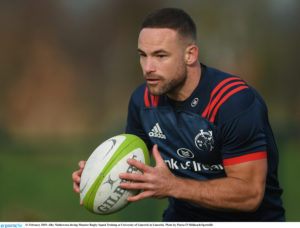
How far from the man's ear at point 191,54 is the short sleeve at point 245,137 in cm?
51

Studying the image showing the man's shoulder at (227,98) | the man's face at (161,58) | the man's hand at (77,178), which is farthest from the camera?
the man's hand at (77,178)

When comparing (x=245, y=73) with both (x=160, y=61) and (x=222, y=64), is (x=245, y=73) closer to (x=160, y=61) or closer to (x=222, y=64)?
(x=222, y=64)

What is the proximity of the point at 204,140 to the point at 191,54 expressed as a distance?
2.00 ft

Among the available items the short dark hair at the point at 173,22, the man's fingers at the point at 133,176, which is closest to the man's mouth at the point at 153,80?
the short dark hair at the point at 173,22

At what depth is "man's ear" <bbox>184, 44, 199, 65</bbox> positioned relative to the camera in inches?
106

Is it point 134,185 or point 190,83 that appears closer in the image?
point 134,185

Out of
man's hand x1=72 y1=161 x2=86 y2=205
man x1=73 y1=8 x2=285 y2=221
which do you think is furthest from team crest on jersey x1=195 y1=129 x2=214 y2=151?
man's hand x1=72 y1=161 x2=86 y2=205

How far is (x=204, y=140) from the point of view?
2621 mm

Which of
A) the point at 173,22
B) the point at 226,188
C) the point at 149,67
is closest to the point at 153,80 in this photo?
the point at 149,67

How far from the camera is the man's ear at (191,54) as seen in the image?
268 centimetres

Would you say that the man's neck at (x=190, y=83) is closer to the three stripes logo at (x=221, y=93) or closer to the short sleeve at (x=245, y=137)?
the three stripes logo at (x=221, y=93)

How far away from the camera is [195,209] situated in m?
2.89

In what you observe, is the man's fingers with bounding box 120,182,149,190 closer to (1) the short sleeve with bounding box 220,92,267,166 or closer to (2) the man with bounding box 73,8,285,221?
(2) the man with bounding box 73,8,285,221

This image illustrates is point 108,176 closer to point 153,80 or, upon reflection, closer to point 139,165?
point 139,165
